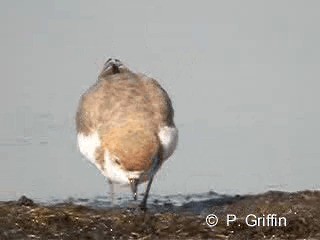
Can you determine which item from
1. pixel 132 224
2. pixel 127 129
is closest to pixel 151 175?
pixel 127 129

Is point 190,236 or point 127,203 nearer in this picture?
point 190,236

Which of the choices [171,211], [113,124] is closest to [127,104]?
[113,124]

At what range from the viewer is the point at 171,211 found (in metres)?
11.0

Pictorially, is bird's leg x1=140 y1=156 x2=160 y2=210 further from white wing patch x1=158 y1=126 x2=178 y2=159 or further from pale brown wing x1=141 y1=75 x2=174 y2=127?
pale brown wing x1=141 y1=75 x2=174 y2=127

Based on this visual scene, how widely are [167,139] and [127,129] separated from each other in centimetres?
40

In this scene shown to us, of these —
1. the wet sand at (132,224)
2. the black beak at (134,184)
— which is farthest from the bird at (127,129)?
the wet sand at (132,224)

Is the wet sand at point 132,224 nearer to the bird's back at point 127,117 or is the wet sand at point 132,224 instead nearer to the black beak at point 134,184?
the black beak at point 134,184

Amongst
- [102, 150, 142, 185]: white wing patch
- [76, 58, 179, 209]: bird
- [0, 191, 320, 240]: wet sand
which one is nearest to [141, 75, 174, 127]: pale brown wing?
[76, 58, 179, 209]: bird

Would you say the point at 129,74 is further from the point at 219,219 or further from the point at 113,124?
the point at 219,219

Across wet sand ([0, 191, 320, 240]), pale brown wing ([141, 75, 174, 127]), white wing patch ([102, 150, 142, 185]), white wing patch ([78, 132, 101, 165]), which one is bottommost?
wet sand ([0, 191, 320, 240])

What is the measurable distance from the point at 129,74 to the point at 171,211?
4.47 feet

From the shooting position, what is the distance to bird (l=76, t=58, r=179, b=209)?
34.9ft

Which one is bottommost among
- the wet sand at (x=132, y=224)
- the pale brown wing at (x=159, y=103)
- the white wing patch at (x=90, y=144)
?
the wet sand at (x=132, y=224)

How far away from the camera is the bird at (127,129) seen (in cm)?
1063
